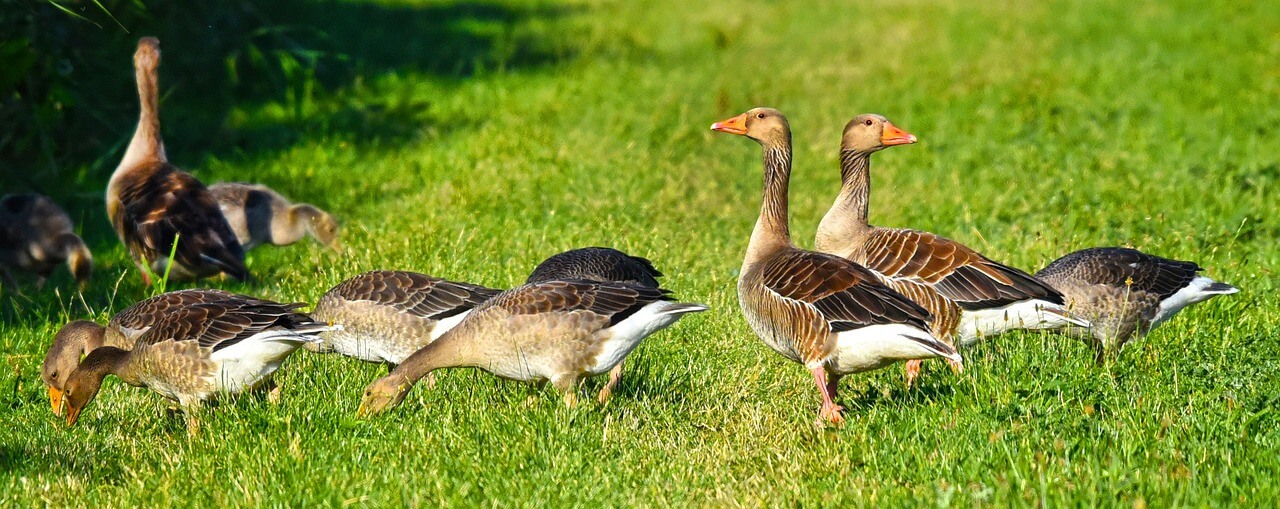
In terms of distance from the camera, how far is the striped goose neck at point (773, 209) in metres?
7.98

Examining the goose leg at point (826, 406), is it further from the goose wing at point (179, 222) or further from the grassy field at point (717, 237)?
the goose wing at point (179, 222)

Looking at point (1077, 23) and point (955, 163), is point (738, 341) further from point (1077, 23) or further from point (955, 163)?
point (1077, 23)

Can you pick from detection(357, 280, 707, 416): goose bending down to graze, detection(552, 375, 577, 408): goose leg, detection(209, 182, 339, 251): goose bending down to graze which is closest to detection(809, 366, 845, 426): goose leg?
detection(357, 280, 707, 416): goose bending down to graze

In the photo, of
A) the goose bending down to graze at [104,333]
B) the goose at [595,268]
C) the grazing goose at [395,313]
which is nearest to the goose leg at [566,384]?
the grazing goose at [395,313]

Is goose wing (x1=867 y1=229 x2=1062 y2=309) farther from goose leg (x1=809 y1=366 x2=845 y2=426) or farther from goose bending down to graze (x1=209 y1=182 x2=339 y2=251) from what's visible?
goose bending down to graze (x1=209 y1=182 x2=339 y2=251)

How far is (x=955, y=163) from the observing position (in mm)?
14367

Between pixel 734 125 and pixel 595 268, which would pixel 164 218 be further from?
pixel 734 125

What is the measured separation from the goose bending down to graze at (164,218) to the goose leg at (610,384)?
3618mm

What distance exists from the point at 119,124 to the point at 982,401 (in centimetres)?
1146

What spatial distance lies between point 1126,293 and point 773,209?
7.02ft

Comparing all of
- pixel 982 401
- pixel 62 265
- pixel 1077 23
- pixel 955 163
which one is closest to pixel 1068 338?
pixel 982 401

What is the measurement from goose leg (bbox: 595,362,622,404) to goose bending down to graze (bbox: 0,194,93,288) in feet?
16.6

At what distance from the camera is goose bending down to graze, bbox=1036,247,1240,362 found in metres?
7.55

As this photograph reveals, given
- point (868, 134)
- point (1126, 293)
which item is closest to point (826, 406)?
point (1126, 293)
